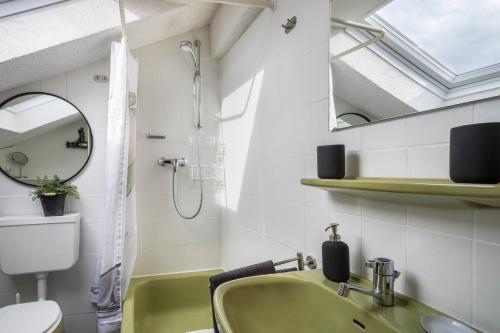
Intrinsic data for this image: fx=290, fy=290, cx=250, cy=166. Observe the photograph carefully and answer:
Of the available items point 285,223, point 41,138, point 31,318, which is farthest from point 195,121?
point 31,318

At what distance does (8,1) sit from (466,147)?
2108mm

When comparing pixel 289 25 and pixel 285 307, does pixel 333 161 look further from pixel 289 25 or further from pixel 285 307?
pixel 289 25

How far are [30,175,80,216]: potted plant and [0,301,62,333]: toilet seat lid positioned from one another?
1.91ft

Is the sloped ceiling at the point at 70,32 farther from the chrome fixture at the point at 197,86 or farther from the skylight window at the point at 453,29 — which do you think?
the skylight window at the point at 453,29

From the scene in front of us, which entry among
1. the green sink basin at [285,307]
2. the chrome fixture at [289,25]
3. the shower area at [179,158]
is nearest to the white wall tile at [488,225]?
the green sink basin at [285,307]

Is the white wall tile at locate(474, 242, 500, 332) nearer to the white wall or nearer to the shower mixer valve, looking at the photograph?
the shower mixer valve

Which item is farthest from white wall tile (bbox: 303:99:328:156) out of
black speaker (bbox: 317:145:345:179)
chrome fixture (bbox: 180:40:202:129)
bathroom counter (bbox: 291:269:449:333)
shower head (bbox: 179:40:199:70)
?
chrome fixture (bbox: 180:40:202:129)

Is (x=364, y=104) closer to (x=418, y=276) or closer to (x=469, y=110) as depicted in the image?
(x=469, y=110)

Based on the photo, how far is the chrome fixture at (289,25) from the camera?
4.44ft

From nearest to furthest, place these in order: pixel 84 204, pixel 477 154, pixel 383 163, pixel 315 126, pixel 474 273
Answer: pixel 477 154
pixel 474 273
pixel 383 163
pixel 315 126
pixel 84 204

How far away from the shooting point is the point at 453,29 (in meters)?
0.72

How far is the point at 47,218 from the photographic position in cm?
191

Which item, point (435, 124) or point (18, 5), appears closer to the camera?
point (435, 124)

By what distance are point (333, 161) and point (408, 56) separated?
368 mm
